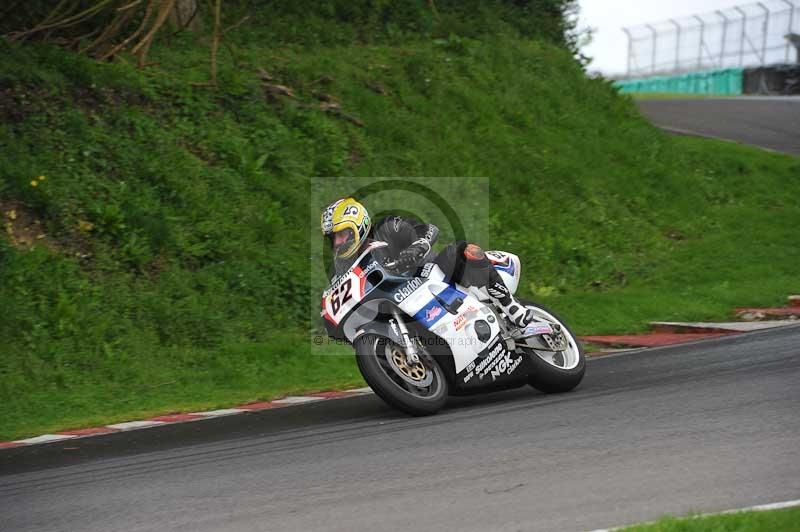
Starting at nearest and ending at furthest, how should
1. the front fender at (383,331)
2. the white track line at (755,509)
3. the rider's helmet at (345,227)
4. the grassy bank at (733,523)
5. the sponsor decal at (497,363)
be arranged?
the grassy bank at (733,523), the white track line at (755,509), the front fender at (383,331), the rider's helmet at (345,227), the sponsor decal at (497,363)

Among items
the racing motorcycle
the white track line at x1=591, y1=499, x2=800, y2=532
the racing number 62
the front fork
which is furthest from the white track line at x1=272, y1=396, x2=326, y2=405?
the white track line at x1=591, y1=499, x2=800, y2=532

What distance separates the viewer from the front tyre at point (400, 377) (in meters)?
7.79

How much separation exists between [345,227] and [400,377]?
1.23 meters

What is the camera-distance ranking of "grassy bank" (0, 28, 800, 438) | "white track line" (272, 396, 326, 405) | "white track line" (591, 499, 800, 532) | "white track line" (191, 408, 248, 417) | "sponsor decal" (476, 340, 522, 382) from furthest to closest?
"grassy bank" (0, 28, 800, 438), "white track line" (272, 396, 326, 405), "white track line" (191, 408, 248, 417), "sponsor decal" (476, 340, 522, 382), "white track line" (591, 499, 800, 532)

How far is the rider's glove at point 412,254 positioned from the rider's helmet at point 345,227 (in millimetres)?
378

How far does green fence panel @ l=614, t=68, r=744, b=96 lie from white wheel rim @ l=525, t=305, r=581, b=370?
3334cm

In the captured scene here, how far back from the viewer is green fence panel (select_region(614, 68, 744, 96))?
4384cm

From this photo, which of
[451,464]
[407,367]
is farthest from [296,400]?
[451,464]

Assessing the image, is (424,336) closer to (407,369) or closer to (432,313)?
(432,313)

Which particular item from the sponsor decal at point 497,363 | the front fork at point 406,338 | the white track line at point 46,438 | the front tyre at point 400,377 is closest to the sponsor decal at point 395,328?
the front fork at point 406,338

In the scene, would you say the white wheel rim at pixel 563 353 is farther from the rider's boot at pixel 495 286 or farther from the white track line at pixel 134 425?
the white track line at pixel 134 425

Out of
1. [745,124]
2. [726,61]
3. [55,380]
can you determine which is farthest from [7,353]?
[726,61]

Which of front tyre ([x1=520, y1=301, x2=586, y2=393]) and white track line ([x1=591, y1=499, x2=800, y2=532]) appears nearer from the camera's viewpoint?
white track line ([x1=591, y1=499, x2=800, y2=532])

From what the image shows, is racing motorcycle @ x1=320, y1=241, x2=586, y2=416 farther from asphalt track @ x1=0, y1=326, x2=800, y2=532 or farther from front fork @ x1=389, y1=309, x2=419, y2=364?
asphalt track @ x1=0, y1=326, x2=800, y2=532
